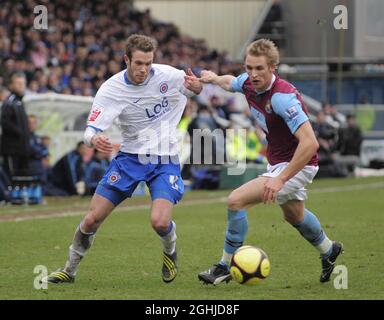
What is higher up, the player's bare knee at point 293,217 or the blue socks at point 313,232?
the player's bare knee at point 293,217

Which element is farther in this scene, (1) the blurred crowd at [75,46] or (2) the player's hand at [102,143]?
(1) the blurred crowd at [75,46]

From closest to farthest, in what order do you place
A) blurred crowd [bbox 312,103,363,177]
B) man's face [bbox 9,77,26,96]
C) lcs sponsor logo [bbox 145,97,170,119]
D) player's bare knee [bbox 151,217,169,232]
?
player's bare knee [bbox 151,217,169,232], lcs sponsor logo [bbox 145,97,170,119], man's face [bbox 9,77,26,96], blurred crowd [bbox 312,103,363,177]

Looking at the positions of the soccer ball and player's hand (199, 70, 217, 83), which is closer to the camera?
the soccer ball

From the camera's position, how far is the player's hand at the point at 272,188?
828 cm

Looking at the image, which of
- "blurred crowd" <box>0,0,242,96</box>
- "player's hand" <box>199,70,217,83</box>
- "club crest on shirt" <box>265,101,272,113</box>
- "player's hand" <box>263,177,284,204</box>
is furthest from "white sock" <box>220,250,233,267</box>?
"blurred crowd" <box>0,0,242,96</box>

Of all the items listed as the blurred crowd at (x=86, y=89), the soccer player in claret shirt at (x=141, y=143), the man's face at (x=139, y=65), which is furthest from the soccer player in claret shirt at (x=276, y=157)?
the blurred crowd at (x=86, y=89)

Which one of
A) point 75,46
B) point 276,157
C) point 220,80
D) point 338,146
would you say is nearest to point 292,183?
point 276,157

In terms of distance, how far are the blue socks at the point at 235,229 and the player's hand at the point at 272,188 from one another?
1.65 ft

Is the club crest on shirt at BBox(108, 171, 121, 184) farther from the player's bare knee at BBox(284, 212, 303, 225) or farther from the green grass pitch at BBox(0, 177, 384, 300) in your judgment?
the player's bare knee at BBox(284, 212, 303, 225)

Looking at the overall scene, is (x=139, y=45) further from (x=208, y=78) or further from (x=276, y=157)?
(x=276, y=157)

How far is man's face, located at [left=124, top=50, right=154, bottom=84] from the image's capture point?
8.77m

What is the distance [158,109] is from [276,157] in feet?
3.83

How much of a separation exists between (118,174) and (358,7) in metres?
22.7

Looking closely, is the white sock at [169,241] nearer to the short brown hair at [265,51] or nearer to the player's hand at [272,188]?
the player's hand at [272,188]
